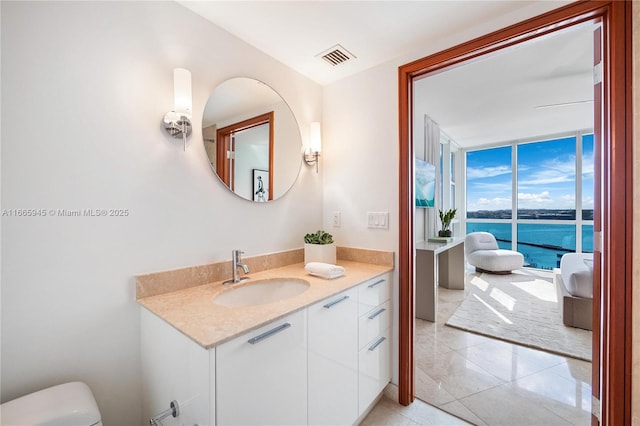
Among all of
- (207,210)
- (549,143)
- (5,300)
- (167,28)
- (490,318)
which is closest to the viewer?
(5,300)

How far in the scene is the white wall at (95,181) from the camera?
36.0 inches

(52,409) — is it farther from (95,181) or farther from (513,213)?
(513,213)

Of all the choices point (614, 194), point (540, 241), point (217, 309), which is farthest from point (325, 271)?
point (540, 241)

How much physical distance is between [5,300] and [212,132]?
1023 mm

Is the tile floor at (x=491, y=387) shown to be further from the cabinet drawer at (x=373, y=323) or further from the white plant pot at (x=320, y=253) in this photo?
the white plant pot at (x=320, y=253)

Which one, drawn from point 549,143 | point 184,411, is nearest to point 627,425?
point 184,411

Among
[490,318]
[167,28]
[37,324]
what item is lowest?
[490,318]

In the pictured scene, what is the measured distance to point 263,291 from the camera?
4.91 feet

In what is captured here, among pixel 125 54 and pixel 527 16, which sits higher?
pixel 527 16

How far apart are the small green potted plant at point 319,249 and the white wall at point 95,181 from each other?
580mm

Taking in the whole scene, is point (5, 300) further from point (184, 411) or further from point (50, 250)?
point (184, 411)

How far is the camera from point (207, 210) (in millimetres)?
1414

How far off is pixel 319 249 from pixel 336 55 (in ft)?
4.17

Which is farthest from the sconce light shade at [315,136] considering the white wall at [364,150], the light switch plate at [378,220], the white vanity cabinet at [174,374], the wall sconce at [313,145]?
the white vanity cabinet at [174,374]
